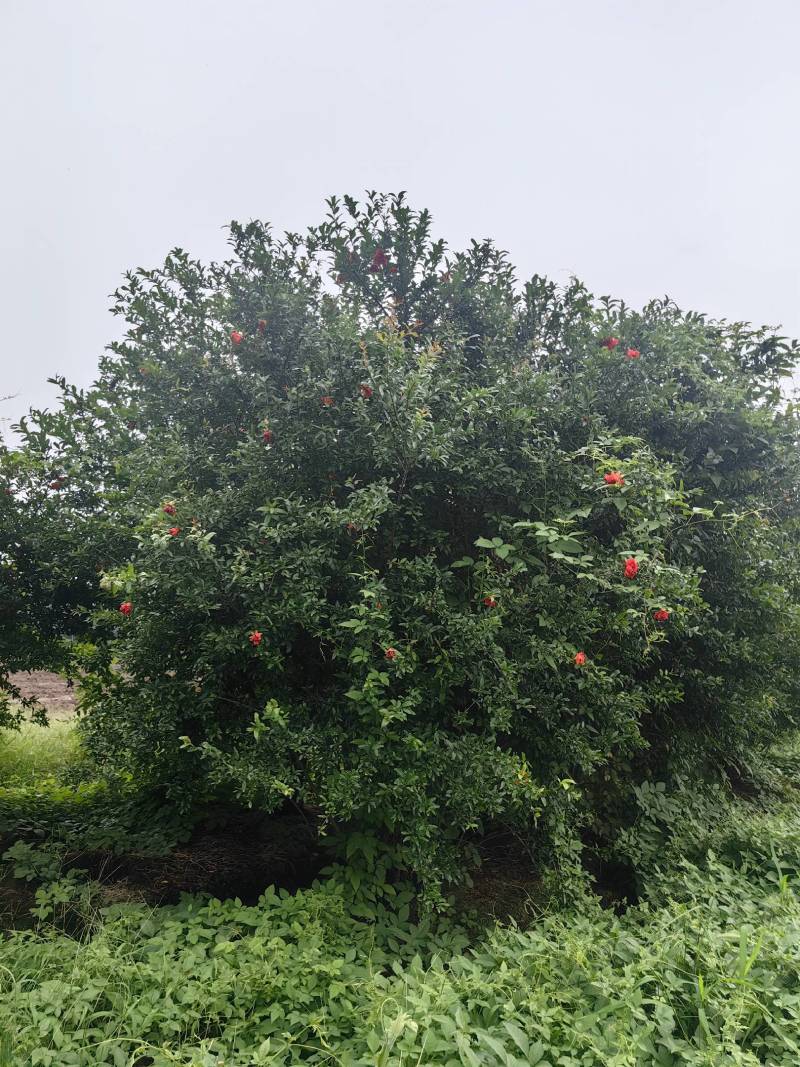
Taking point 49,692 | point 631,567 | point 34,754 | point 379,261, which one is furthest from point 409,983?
point 49,692

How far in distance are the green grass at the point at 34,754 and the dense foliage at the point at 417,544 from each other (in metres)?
2.30

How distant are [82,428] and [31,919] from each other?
3015mm

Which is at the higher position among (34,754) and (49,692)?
(49,692)

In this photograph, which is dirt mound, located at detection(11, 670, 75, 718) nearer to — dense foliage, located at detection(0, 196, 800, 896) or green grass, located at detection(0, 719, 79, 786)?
green grass, located at detection(0, 719, 79, 786)

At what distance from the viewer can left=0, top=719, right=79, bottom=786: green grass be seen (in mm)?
5727

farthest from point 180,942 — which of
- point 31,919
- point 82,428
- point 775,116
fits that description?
point 775,116

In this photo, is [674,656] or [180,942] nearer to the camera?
[180,942]

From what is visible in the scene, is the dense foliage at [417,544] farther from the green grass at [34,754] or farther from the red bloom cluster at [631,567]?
the green grass at [34,754]

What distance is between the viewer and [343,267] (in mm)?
3736

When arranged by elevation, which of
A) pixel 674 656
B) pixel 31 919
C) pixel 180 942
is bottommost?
pixel 31 919

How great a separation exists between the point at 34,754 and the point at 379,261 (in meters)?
5.96

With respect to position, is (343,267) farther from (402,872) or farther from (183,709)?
(402,872)

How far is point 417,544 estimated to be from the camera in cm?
309

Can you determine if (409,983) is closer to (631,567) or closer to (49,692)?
(631,567)
